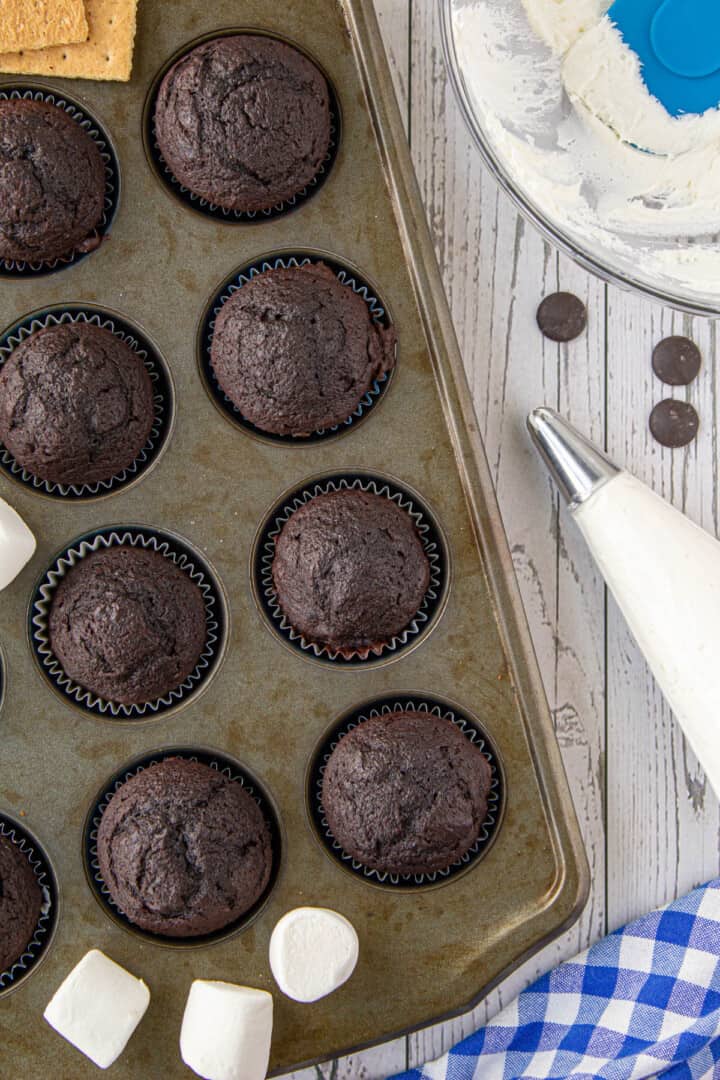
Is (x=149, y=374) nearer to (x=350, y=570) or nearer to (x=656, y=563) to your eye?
(x=350, y=570)

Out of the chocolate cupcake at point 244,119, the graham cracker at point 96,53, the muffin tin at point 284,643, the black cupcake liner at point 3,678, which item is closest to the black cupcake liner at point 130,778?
the muffin tin at point 284,643

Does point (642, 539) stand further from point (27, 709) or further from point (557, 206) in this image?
point (27, 709)

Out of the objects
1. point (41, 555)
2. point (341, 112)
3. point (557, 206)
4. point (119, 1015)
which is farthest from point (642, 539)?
point (119, 1015)

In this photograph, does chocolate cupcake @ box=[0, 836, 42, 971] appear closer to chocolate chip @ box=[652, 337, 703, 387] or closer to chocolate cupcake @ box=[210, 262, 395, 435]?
chocolate cupcake @ box=[210, 262, 395, 435]

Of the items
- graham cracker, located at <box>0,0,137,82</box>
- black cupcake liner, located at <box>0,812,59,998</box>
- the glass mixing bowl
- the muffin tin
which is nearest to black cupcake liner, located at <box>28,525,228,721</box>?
the muffin tin

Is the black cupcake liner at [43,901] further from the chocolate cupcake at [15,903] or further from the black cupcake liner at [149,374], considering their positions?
the black cupcake liner at [149,374]

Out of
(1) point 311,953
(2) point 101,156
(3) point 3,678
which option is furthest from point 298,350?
(1) point 311,953

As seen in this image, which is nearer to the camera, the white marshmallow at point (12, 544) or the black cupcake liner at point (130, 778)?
the white marshmallow at point (12, 544)
